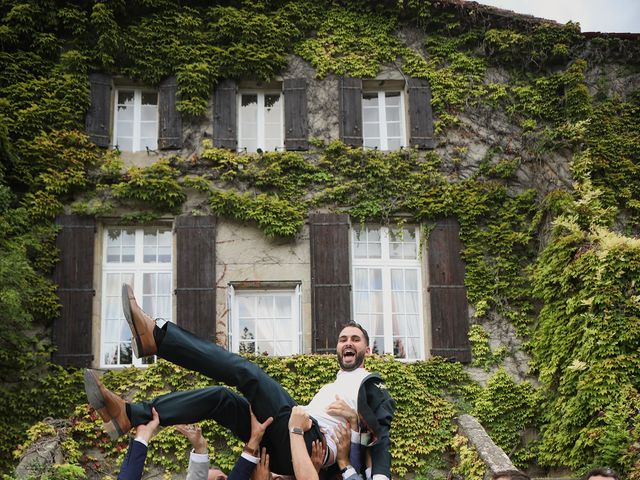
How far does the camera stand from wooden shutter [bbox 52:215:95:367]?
1202cm

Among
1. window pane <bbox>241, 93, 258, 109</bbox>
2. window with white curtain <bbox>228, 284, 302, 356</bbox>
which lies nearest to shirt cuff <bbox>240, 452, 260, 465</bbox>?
window with white curtain <bbox>228, 284, 302, 356</bbox>

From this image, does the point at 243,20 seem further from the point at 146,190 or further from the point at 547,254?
the point at 547,254

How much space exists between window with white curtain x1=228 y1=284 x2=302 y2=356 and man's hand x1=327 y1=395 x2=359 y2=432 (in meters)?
5.83

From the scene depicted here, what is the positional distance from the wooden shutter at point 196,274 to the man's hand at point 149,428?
6438mm

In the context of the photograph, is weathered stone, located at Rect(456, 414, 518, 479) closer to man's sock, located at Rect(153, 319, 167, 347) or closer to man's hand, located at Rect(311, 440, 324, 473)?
man's hand, located at Rect(311, 440, 324, 473)

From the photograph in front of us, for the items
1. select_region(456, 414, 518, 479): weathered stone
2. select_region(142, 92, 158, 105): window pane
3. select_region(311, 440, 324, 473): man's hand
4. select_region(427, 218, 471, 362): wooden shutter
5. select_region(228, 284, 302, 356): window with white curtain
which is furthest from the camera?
select_region(142, 92, 158, 105): window pane

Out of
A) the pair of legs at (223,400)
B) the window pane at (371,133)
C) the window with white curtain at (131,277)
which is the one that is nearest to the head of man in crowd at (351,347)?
the pair of legs at (223,400)

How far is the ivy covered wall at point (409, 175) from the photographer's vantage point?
11.6 meters

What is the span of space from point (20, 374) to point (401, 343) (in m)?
5.22

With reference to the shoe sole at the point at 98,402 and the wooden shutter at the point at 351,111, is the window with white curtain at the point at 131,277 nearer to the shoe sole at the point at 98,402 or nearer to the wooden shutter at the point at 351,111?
the wooden shutter at the point at 351,111

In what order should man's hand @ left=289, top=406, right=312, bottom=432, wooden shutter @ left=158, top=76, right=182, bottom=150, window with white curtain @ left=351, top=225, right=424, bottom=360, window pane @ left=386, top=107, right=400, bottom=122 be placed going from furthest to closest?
window pane @ left=386, top=107, right=400, bottom=122
wooden shutter @ left=158, top=76, right=182, bottom=150
window with white curtain @ left=351, top=225, right=424, bottom=360
man's hand @ left=289, top=406, right=312, bottom=432

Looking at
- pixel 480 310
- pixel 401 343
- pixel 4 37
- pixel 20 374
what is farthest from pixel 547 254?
pixel 4 37

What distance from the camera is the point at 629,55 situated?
13984 millimetres

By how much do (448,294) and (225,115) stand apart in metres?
4.21
